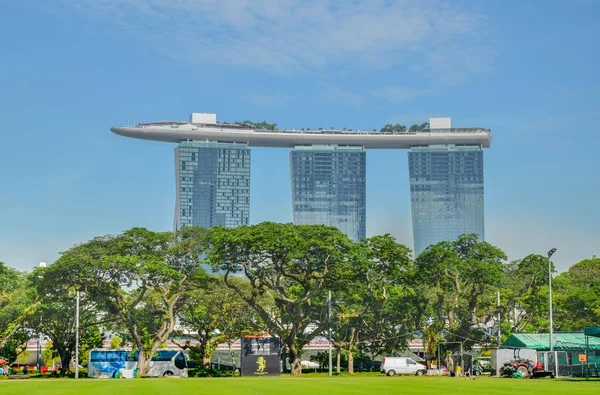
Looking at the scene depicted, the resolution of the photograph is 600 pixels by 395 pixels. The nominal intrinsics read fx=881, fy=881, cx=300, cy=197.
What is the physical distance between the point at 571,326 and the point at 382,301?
73.8 feet

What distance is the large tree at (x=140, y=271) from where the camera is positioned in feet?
258

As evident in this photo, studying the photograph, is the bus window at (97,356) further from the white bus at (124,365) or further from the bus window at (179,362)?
the bus window at (179,362)

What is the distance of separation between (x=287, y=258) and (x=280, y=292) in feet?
14.9

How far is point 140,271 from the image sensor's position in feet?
257

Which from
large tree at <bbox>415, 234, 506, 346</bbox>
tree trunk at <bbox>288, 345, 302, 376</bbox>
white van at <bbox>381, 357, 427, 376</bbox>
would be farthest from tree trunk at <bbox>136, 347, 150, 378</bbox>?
large tree at <bbox>415, 234, 506, 346</bbox>

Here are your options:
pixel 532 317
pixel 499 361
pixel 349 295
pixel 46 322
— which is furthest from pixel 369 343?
pixel 46 322

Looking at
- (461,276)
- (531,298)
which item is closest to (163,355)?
(461,276)

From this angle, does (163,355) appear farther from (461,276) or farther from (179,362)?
(461,276)

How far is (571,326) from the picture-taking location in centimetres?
9150

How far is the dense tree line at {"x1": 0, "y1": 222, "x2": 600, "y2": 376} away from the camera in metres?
79.2

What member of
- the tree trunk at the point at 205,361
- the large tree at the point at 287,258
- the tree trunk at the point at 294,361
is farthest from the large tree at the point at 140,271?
the tree trunk at the point at 294,361

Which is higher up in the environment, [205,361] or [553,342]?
[553,342]

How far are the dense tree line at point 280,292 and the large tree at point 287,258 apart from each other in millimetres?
115

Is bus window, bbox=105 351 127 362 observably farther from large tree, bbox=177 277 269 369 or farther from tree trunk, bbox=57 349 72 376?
large tree, bbox=177 277 269 369
